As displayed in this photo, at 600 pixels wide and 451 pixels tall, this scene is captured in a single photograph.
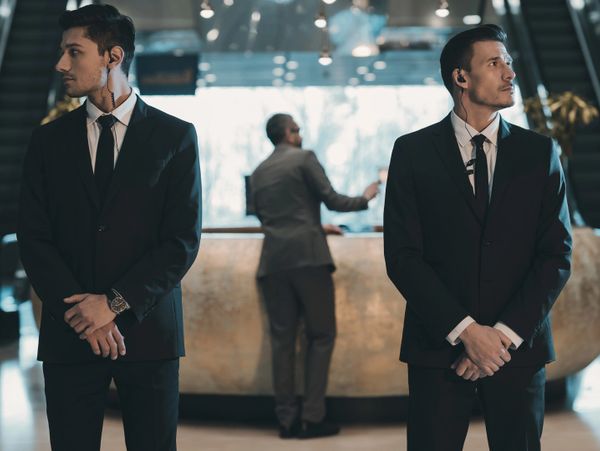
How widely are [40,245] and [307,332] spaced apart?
9.58 feet

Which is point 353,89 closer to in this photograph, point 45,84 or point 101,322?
point 45,84

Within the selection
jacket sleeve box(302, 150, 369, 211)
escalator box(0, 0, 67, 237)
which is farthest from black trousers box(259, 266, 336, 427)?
escalator box(0, 0, 67, 237)

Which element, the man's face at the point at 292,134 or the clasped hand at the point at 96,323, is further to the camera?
the man's face at the point at 292,134

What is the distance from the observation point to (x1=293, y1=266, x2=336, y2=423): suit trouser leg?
17.0 feet

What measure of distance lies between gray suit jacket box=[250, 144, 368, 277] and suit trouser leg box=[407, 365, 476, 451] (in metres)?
2.67

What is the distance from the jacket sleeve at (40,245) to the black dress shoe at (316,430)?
291 cm

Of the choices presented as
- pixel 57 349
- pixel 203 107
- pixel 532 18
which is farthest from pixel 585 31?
pixel 57 349

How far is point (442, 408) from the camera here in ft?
8.00

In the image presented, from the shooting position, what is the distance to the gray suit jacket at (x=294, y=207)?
5.16 meters

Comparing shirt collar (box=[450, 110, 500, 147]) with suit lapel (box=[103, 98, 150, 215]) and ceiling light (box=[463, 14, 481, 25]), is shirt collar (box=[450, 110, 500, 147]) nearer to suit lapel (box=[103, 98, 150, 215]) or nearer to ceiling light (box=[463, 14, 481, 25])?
suit lapel (box=[103, 98, 150, 215])

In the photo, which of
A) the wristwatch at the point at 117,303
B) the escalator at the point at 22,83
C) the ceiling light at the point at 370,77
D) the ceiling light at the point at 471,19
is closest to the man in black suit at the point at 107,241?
the wristwatch at the point at 117,303

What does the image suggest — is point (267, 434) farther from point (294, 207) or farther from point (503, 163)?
point (503, 163)

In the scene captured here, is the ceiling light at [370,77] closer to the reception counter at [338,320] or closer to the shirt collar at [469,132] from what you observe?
the reception counter at [338,320]

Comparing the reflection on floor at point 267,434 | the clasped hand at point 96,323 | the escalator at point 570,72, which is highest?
the escalator at point 570,72
